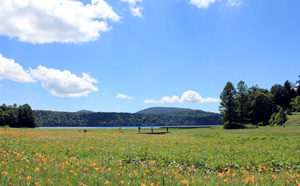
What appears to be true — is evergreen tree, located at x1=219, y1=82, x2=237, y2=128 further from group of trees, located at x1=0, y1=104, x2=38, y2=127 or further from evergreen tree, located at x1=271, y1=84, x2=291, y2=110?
group of trees, located at x1=0, y1=104, x2=38, y2=127

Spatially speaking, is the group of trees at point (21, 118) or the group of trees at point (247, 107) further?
the group of trees at point (21, 118)

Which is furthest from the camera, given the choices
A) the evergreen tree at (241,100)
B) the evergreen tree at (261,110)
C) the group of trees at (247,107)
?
the evergreen tree at (261,110)

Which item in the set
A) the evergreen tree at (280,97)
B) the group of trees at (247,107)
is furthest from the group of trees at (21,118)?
the evergreen tree at (280,97)

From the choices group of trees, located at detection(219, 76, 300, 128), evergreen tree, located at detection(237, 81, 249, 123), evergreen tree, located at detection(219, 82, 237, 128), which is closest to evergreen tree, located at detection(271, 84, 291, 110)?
group of trees, located at detection(219, 76, 300, 128)

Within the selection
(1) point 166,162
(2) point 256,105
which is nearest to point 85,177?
(1) point 166,162

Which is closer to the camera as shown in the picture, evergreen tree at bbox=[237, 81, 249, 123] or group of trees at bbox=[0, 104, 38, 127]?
evergreen tree at bbox=[237, 81, 249, 123]

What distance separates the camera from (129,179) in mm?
5418

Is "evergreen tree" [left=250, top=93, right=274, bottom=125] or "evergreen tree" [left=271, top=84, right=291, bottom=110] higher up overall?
"evergreen tree" [left=271, top=84, right=291, bottom=110]

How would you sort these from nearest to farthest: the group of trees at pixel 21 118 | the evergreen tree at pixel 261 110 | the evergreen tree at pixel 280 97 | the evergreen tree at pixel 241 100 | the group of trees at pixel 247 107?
the group of trees at pixel 247 107 < the evergreen tree at pixel 241 100 < the evergreen tree at pixel 261 110 < the evergreen tree at pixel 280 97 < the group of trees at pixel 21 118

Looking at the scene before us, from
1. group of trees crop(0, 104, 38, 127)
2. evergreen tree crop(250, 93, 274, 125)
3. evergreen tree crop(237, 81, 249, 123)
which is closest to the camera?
evergreen tree crop(237, 81, 249, 123)

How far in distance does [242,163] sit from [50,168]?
7648 mm

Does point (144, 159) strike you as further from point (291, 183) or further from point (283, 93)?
point (283, 93)

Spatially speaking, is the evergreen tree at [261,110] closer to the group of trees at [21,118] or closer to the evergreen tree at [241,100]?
the evergreen tree at [241,100]

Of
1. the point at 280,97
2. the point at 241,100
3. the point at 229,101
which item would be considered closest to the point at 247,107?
the point at 241,100
